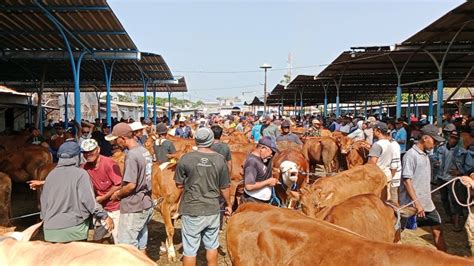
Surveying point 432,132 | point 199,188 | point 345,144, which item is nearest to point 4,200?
point 199,188

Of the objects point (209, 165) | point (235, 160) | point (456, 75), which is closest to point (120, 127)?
point (209, 165)

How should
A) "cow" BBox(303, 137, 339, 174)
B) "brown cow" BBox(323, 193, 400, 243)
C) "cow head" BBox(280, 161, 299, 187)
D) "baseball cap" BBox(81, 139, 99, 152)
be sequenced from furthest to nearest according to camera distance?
"cow" BBox(303, 137, 339, 174), "cow head" BBox(280, 161, 299, 187), "brown cow" BBox(323, 193, 400, 243), "baseball cap" BBox(81, 139, 99, 152)

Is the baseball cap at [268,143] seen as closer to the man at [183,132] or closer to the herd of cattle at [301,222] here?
the herd of cattle at [301,222]

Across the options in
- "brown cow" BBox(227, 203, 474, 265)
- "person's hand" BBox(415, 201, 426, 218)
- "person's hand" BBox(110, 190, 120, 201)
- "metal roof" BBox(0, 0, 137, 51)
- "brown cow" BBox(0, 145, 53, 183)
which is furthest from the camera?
"brown cow" BBox(0, 145, 53, 183)

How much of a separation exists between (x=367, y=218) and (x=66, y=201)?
→ 3.26 metres

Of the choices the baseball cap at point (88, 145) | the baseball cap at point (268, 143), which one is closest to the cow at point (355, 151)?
the baseball cap at point (268, 143)

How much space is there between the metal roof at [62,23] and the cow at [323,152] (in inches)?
240

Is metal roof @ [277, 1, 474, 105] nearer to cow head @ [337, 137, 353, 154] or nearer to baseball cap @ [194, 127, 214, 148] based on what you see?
cow head @ [337, 137, 353, 154]

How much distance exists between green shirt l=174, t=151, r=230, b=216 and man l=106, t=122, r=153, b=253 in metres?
0.45

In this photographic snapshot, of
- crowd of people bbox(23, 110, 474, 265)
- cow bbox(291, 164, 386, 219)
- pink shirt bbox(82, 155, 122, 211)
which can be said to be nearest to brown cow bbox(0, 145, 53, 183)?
crowd of people bbox(23, 110, 474, 265)

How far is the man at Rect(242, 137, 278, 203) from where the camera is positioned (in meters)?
5.47

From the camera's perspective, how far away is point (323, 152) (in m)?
13.1

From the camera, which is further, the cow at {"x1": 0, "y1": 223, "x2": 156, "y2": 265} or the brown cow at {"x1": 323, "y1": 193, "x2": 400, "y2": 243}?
the brown cow at {"x1": 323, "y1": 193, "x2": 400, "y2": 243}

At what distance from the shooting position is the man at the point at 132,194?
4.75 m
